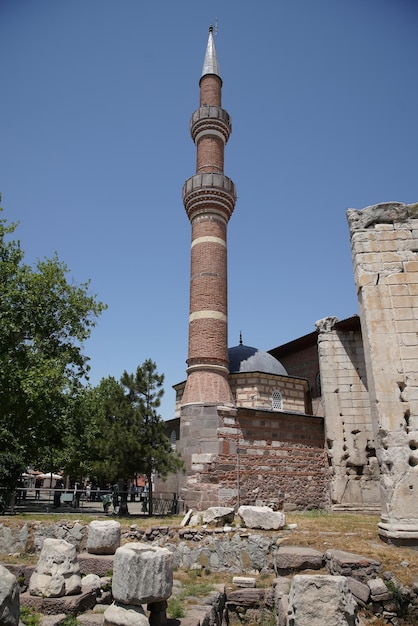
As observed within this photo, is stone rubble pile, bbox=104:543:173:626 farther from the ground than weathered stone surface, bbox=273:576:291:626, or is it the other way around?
stone rubble pile, bbox=104:543:173:626

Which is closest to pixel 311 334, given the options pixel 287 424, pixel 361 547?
pixel 287 424

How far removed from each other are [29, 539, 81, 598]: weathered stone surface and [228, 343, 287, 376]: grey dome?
1268cm

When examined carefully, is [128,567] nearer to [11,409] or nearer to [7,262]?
[11,409]

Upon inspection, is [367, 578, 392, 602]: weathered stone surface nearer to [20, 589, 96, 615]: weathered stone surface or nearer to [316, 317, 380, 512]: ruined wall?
[20, 589, 96, 615]: weathered stone surface

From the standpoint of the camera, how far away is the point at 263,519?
9.38 meters

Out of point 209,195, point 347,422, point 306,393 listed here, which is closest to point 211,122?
point 209,195

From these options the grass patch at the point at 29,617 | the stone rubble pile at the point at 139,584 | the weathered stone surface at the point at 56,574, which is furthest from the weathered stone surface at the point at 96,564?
the stone rubble pile at the point at 139,584

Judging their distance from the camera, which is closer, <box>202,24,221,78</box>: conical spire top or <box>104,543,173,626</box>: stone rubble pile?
<box>104,543,173,626</box>: stone rubble pile

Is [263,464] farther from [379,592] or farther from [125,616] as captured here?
[125,616]

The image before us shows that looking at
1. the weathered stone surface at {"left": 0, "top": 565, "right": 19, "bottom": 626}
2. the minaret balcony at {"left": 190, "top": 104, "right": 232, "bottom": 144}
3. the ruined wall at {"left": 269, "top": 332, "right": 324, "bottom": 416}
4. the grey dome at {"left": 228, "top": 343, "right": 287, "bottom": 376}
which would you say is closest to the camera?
the weathered stone surface at {"left": 0, "top": 565, "right": 19, "bottom": 626}

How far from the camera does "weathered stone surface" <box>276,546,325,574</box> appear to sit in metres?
6.99

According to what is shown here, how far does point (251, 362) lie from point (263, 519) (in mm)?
9732

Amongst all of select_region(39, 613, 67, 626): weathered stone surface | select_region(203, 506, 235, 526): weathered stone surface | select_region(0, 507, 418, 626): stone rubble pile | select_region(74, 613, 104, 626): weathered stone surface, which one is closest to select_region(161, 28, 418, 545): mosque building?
select_region(0, 507, 418, 626): stone rubble pile

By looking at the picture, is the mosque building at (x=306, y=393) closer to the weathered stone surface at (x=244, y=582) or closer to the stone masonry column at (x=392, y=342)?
the stone masonry column at (x=392, y=342)
